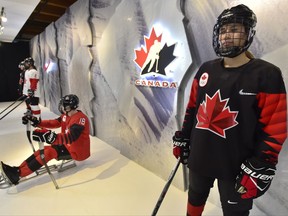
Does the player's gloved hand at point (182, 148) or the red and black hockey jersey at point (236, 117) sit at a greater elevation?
the red and black hockey jersey at point (236, 117)

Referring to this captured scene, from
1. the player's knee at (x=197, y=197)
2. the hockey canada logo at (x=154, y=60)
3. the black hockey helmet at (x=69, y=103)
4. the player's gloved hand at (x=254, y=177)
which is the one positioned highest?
the hockey canada logo at (x=154, y=60)

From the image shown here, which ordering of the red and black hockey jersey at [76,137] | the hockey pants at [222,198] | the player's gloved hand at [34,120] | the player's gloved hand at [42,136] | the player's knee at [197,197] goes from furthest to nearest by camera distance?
the player's gloved hand at [34,120] → the red and black hockey jersey at [76,137] → the player's gloved hand at [42,136] → the player's knee at [197,197] → the hockey pants at [222,198]

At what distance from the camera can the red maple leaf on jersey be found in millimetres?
1040

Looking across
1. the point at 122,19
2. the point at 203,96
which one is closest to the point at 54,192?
the point at 203,96

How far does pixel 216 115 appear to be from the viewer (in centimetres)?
108

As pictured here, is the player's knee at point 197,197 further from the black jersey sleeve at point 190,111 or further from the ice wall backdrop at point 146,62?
the ice wall backdrop at point 146,62

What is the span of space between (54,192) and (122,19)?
220cm

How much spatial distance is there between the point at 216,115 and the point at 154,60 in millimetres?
1362

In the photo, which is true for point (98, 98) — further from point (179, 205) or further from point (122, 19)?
point (179, 205)

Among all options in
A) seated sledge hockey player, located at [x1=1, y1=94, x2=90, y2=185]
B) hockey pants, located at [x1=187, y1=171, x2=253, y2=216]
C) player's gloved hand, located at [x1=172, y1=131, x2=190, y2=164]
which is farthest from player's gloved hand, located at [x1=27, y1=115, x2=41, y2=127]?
hockey pants, located at [x1=187, y1=171, x2=253, y2=216]

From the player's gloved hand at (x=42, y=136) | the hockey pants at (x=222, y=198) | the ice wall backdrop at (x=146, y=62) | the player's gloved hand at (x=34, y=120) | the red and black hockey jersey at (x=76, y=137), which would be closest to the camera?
the hockey pants at (x=222, y=198)

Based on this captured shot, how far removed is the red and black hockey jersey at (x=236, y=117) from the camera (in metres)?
0.95

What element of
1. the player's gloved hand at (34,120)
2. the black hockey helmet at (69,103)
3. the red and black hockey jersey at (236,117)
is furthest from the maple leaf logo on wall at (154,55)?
the player's gloved hand at (34,120)

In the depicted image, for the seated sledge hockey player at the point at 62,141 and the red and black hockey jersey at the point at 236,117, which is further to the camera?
the seated sledge hockey player at the point at 62,141
